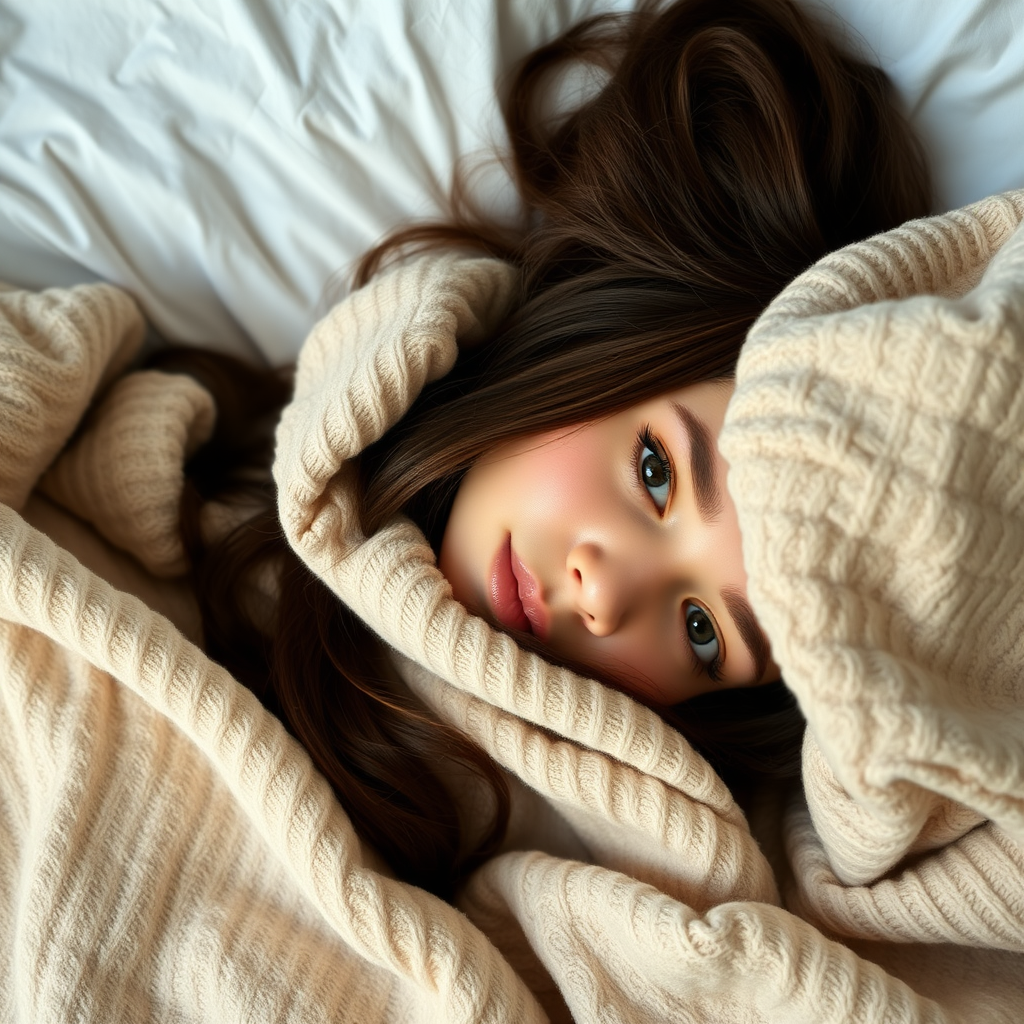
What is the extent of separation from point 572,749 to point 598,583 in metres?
0.20

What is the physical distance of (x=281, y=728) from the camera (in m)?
0.88

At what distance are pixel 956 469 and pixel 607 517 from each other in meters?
0.31

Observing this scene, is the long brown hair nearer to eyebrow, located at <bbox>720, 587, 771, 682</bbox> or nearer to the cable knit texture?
the cable knit texture

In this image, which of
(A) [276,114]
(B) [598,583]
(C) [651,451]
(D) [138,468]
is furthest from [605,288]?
(D) [138,468]

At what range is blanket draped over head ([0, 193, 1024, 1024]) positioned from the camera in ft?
2.11

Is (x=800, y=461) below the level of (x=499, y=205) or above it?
below

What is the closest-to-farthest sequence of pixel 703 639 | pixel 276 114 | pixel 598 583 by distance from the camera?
pixel 598 583, pixel 703 639, pixel 276 114

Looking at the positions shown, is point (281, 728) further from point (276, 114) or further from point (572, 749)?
point (276, 114)

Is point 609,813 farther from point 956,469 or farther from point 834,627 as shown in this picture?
point 956,469

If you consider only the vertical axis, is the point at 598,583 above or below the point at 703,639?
above

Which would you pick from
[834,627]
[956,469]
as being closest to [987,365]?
[956,469]

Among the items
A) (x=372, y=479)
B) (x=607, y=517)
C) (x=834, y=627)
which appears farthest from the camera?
(x=372, y=479)

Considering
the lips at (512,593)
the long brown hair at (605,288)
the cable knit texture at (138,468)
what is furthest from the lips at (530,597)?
the cable knit texture at (138,468)

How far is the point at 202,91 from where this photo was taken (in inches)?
41.5
